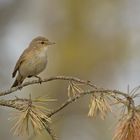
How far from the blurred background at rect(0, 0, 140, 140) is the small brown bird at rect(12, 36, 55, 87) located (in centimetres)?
472

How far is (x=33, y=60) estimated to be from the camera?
17.7ft

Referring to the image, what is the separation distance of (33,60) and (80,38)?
683 cm

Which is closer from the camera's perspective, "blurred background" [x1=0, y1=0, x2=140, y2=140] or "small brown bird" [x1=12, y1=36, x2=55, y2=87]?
"small brown bird" [x1=12, y1=36, x2=55, y2=87]

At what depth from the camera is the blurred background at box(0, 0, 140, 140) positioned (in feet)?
35.1

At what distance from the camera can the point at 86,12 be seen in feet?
40.2

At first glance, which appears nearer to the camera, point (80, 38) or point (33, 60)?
point (33, 60)

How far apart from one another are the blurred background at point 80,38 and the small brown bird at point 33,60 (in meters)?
4.72

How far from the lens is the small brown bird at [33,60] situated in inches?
208

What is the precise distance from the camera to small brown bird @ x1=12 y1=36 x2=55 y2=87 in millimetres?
5280

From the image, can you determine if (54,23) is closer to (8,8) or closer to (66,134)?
(8,8)

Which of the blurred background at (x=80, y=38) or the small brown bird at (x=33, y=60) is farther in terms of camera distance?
the blurred background at (x=80, y=38)

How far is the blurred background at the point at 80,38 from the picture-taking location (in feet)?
35.1

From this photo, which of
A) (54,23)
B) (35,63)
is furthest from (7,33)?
(35,63)

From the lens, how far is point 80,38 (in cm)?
1220
